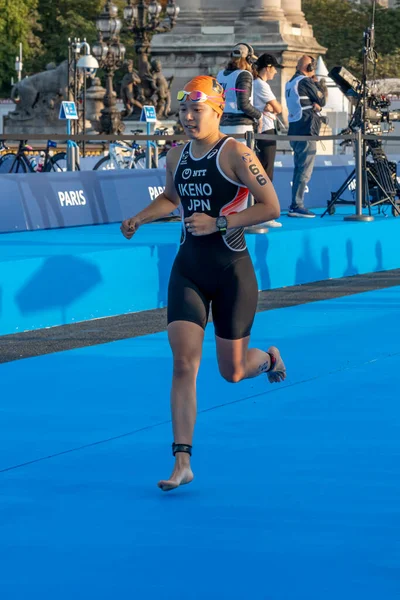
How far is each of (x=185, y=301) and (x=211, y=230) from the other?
35 cm

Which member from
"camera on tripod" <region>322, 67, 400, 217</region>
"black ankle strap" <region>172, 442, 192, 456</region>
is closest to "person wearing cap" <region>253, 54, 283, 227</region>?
"camera on tripod" <region>322, 67, 400, 217</region>

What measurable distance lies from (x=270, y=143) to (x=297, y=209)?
2011 mm

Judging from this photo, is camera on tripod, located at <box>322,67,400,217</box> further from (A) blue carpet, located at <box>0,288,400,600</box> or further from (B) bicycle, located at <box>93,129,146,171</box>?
(A) blue carpet, located at <box>0,288,400,600</box>

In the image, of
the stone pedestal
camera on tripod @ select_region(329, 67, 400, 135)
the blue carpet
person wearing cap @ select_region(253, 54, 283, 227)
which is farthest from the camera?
the stone pedestal

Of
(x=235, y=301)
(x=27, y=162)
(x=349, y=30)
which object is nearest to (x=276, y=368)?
(x=235, y=301)

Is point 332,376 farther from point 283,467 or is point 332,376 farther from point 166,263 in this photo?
point 166,263

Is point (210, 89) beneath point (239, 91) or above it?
above

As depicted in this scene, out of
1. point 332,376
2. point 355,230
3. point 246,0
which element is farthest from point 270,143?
point 246,0

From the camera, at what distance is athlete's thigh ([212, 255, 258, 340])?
6.73m

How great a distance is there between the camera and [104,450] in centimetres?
716

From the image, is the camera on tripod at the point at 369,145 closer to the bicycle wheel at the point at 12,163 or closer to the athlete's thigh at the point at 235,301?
the bicycle wheel at the point at 12,163

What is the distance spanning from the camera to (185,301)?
259 inches

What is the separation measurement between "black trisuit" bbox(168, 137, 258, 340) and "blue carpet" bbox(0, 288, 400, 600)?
0.75m

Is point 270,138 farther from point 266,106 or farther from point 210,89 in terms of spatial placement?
point 210,89
